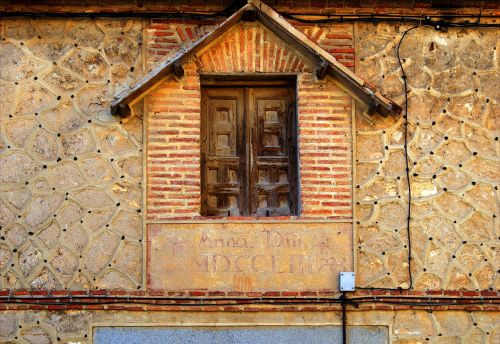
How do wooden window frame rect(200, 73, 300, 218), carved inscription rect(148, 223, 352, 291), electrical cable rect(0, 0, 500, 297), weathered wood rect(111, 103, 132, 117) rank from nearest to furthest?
carved inscription rect(148, 223, 352, 291), weathered wood rect(111, 103, 132, 117), wooden window frame rect(200, 73, 300, 218), electrical cable rect(0, 0, 500, 297)

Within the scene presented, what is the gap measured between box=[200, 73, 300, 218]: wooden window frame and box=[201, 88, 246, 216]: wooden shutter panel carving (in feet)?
0.04

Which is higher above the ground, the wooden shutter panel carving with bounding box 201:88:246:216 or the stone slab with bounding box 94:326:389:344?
the wooden shutter panel carving with bounding box 201:88:246:216

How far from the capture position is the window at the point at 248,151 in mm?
8898

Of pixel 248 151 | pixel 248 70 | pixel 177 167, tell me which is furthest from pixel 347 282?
pixel 248 70

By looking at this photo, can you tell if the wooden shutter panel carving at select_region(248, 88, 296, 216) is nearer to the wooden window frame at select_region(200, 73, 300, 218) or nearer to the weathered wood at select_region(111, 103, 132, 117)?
the wooden window frame at select_region(200, 73, 300, 218)

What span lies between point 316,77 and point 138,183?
2315 millimetres

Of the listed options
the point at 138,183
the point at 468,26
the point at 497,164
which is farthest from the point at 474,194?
the point at 138,183

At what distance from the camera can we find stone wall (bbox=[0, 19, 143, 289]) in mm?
8539

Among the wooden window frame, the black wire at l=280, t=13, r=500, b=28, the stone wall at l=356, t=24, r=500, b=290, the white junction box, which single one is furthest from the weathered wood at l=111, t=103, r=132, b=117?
the white junction box

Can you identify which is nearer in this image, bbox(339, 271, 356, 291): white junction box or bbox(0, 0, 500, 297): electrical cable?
bbox(339, 271, 356, 291): white junction box

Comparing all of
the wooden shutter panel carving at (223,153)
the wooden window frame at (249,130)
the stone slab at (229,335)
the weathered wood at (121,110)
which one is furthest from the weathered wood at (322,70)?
the stone slab at (229,335)

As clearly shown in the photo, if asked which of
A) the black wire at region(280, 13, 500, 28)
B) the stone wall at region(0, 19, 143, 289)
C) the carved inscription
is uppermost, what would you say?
the black wire at region(280, 13, 500, 28)

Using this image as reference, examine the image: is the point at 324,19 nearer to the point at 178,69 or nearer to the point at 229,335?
the point at 178,69

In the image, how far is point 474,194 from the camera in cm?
877
